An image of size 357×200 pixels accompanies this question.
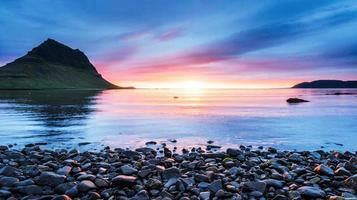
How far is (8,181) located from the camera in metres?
13.2

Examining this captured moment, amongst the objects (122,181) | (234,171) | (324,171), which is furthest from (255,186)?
(122,181)

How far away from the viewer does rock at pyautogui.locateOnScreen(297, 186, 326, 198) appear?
11945mm

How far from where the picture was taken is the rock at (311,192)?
11.9 metres

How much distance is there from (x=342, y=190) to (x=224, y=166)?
548 centimetres

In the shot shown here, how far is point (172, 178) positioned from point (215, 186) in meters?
2.08

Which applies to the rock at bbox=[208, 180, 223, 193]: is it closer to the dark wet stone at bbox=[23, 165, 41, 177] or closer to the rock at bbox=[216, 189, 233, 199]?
the rock at bbox=[216, 189, 233, 199]

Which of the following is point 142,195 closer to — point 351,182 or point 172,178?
point 172,178

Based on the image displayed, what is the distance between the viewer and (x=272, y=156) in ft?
65.7

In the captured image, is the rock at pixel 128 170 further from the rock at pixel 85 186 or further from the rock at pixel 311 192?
the rock at pixel 311 192

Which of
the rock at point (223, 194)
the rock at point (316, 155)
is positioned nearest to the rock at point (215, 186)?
the rock at point (223, 194)

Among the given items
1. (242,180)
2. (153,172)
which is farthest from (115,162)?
(242,180)

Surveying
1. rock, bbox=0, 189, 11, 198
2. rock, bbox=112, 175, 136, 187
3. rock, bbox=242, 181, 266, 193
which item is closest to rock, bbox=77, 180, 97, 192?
rock, bbox=112, 175, 136, 187

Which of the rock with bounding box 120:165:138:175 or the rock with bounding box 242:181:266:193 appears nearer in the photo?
the rock with bounding box 242:181:266:193

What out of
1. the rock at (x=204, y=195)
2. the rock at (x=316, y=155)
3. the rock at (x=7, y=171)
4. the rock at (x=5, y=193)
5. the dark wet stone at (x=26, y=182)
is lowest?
the rock at (x=316, y=155)
